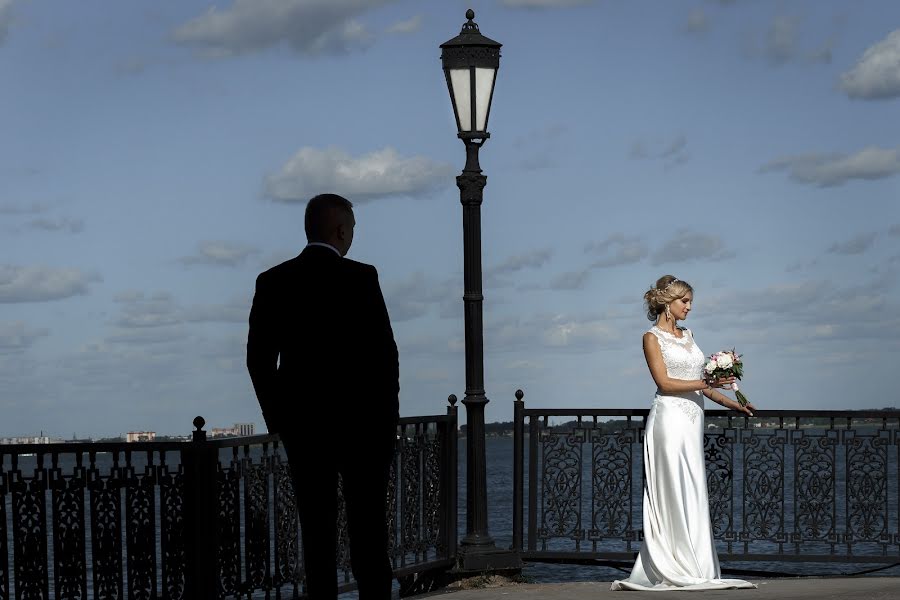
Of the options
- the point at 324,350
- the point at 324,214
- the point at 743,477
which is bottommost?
the point at 743,477

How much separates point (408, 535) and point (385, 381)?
181 inches

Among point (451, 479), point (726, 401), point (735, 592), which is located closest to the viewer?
point (735, 592)

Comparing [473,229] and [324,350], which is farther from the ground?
[473,229]

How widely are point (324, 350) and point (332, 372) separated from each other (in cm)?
11

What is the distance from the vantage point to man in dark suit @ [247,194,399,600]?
602 cm

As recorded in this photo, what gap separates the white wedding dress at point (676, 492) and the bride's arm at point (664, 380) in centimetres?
6

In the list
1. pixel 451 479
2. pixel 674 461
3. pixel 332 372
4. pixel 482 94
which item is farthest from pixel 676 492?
pixel 332 372

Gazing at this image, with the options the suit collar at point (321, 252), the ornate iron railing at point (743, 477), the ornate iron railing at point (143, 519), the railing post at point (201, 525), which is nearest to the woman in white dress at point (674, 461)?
the ornate iron railing at point (743, 477)

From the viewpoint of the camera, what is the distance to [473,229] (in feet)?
34.7

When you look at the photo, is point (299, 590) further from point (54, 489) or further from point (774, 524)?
point (774, 524)

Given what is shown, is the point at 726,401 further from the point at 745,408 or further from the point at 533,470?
the point at 533,470

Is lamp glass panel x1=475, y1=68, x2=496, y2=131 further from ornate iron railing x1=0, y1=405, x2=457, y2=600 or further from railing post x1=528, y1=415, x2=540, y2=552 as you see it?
ornate iron railing x1=0, y1=405, x2=457, y2=600

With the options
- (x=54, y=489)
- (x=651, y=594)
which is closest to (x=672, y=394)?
(x=651, y=594)

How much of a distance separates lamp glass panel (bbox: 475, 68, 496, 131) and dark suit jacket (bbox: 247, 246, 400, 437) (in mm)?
4686
